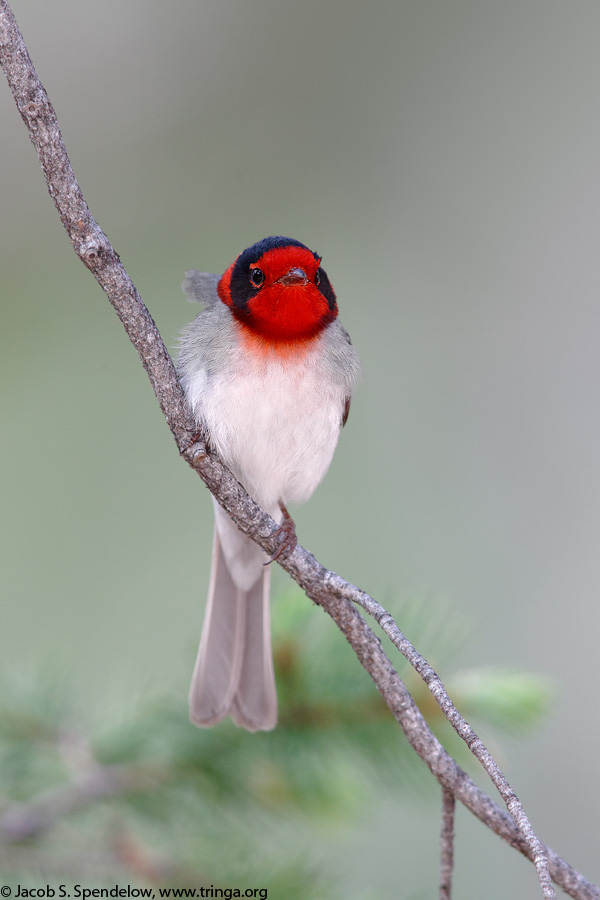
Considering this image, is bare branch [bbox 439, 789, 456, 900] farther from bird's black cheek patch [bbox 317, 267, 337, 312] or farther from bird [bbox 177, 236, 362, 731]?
bird's black cheek patch [bbox 317, 267, 337, 312]

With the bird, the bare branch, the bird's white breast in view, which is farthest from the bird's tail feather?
the bare branch

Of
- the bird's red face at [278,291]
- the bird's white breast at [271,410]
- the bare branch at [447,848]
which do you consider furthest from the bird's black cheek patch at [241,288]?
the bare branch at [447,848]

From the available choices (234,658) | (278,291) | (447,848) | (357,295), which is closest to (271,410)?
(278,291)

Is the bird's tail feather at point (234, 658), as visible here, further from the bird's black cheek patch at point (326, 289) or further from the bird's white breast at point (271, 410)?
the bird's black cheek patch at point (326, 289)

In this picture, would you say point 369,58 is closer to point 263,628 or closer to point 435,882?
point 263,628

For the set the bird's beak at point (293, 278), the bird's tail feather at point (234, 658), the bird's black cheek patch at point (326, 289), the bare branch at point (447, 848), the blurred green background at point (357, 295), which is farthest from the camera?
the blurred green background at point (357, 295)

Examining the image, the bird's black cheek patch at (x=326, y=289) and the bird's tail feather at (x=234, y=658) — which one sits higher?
the bird's black cheek patch at (x=326, y=289)
